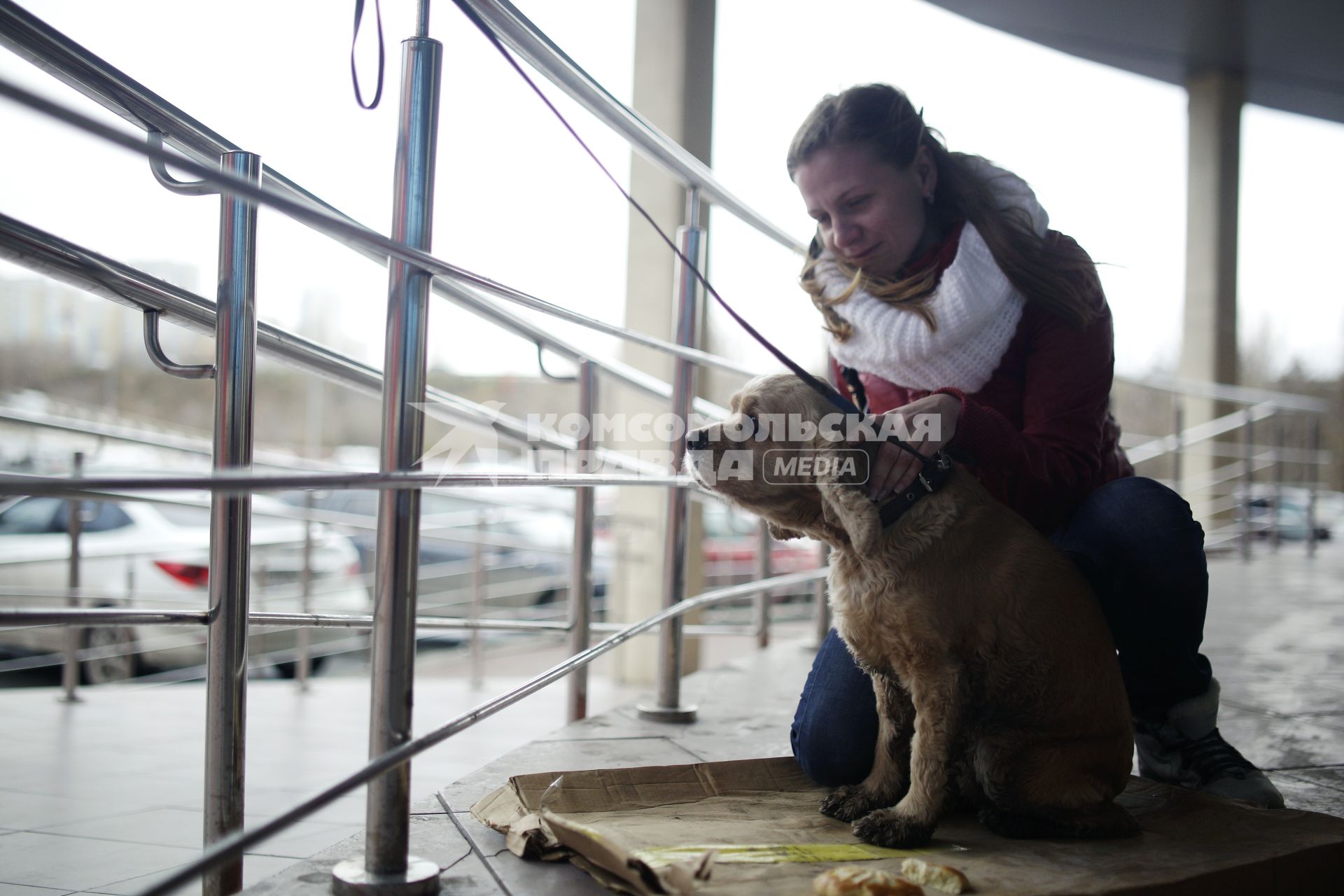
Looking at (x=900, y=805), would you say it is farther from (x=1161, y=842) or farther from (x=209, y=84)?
(x=209, y=84)

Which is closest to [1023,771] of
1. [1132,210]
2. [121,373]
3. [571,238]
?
[571,238]

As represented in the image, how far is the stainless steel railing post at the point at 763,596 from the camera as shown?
3127 millimetres

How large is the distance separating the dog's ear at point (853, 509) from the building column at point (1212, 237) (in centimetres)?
745

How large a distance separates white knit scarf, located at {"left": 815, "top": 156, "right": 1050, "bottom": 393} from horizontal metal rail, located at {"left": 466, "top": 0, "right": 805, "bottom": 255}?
21.4 inches

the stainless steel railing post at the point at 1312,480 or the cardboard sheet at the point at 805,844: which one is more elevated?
the stainless steel railing post at the point at 1312,480

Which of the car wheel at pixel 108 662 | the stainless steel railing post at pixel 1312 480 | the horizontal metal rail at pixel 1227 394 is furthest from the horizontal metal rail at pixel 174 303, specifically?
the stainless steel railing post at pixel 1312 480

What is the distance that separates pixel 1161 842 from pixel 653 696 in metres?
1.14

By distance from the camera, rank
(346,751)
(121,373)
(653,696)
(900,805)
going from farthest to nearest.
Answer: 1. (121,373)
2. (346,751)
3. (653,696)
4. (900,805)

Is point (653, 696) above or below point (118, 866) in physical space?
above

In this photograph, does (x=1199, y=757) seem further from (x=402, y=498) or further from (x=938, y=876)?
(x=402, y=498)

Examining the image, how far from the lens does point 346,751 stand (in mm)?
2803

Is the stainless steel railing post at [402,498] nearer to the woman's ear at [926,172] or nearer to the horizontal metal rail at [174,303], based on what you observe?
the horizontal metal rail at [174,303]

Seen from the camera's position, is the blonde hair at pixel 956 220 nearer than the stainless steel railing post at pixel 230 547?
No

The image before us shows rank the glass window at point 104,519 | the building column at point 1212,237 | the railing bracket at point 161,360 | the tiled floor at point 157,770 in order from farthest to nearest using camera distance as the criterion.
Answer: the building column at point 1212,237, the glass window at point 104,519, the tiled floor at point 157,770, the railing bracket at point 161,360
